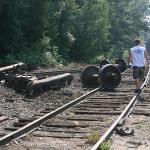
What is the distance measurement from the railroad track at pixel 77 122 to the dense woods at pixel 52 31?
49.0 ft

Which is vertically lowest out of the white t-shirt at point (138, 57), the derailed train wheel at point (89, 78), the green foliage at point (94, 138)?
the derailed train wheel at point (89, 78)

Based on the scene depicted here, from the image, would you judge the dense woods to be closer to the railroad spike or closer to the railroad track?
the railroad spike

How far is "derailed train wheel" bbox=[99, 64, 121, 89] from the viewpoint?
1655 cm

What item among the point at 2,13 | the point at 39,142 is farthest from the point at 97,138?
the point at 2,13

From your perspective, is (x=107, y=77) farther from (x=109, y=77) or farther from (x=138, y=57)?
(x=138, y=57)

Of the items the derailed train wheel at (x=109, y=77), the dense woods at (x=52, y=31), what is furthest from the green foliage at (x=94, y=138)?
the dense woods at (x=52, y=31)

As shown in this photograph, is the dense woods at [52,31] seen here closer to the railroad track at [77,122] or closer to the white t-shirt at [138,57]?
the white t-shirt at [138,57]

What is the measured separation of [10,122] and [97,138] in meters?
2.80

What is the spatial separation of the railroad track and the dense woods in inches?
588

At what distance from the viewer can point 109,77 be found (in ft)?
55.0

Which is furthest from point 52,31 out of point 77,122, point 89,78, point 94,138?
point 94,138

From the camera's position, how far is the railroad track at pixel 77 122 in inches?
330

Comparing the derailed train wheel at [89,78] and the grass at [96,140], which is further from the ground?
the grass at [96,140]

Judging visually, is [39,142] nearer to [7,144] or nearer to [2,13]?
[7,144]
